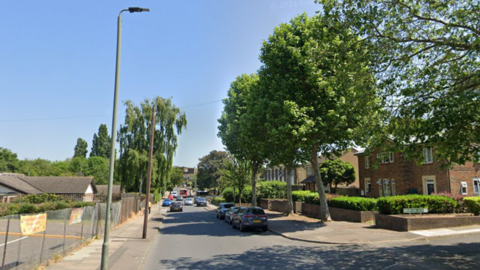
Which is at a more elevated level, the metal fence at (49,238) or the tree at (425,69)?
the tree at (425,69)

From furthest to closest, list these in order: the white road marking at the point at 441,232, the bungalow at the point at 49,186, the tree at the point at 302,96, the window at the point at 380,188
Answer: the bungalow at the point at 49,186 < the window at the point at 380,188 < the tree at the point at 302,96 < the white road marking at the point at 441,232

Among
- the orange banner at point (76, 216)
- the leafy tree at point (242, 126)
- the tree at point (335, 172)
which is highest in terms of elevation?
the leafy tree at point (242, 126)

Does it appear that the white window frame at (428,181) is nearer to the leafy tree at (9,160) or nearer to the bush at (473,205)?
the bush at (473,205)

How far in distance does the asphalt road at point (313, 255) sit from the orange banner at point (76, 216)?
3.46 m

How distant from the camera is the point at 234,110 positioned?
32531mm

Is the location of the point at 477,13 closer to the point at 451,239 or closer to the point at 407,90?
the point at 407,90

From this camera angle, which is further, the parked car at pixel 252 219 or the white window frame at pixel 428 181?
the white window frame at pixel 428 181

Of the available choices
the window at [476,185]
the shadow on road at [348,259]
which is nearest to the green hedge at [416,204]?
the shadow on road at [348,259]

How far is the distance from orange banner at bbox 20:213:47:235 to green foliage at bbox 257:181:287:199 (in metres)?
39.6

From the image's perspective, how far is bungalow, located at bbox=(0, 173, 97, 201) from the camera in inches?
1809

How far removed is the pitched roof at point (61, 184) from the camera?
50809 mm

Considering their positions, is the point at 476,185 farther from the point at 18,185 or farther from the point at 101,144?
the point at 101,144

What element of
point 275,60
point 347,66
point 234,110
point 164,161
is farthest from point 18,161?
point 347,66

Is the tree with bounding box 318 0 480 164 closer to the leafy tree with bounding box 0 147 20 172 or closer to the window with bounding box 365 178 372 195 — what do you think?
the window with bounding box 365 178 372 195
